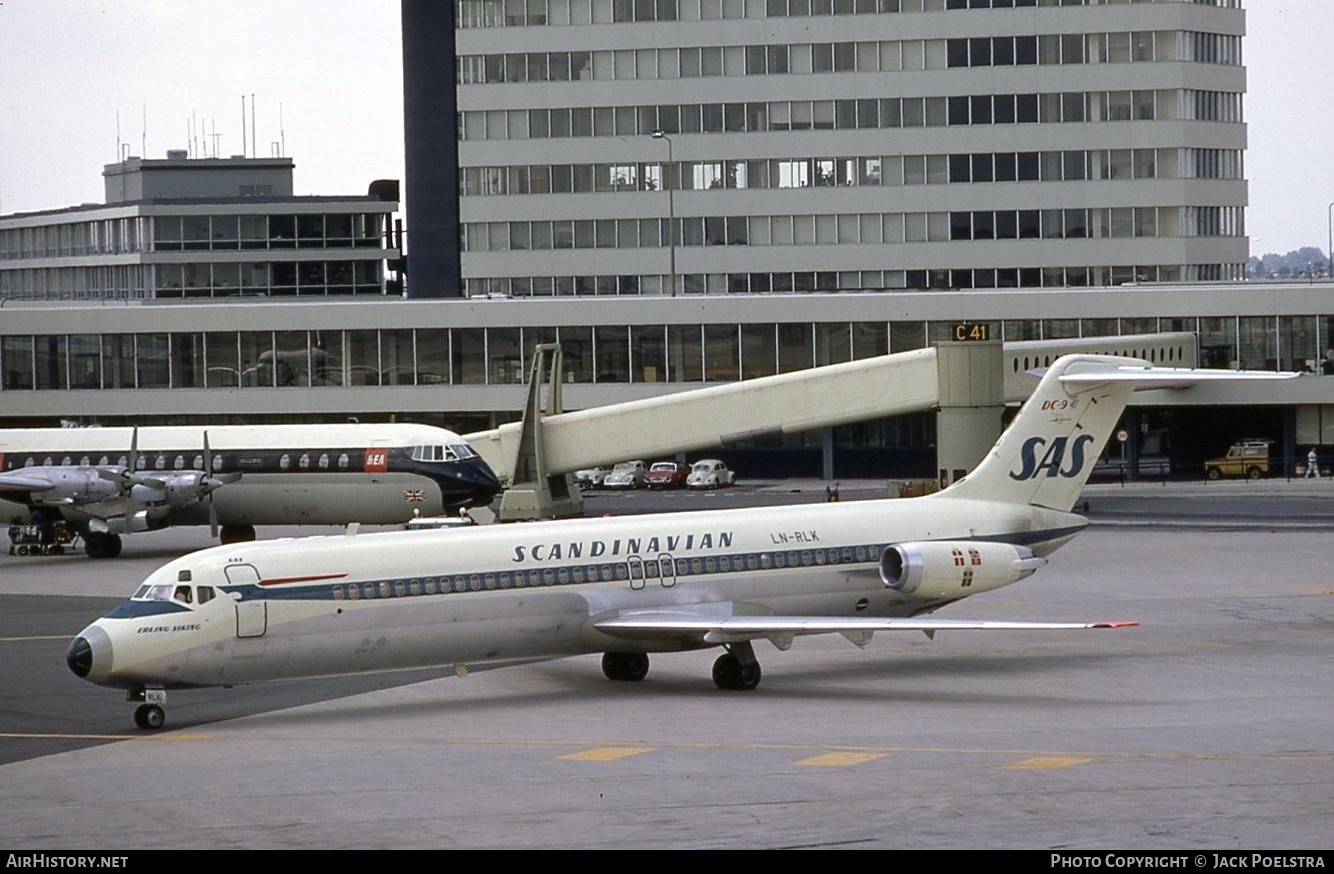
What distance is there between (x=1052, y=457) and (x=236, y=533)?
34.8m

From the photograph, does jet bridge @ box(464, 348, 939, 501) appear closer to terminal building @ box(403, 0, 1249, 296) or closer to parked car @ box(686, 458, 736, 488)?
parked car @ box(686, 458, 736, 488)

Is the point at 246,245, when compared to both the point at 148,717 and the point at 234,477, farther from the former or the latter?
the point at 148,717

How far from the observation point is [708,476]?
92.9 metres

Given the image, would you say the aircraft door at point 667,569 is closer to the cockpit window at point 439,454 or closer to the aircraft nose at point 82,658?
the aircraft nose at point 82,658

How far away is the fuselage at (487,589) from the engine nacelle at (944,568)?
1.01 ft

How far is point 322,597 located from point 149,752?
3746mm

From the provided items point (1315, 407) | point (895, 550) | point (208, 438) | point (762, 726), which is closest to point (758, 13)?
point (1315, 407)

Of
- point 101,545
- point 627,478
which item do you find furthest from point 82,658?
point 627,478

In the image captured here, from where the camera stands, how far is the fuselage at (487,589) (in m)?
29.1

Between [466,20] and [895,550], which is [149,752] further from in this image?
[466,20]

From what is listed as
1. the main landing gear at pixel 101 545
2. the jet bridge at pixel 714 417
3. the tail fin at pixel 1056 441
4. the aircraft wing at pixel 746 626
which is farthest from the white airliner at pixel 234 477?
the aircraft wing at pixel 746 626

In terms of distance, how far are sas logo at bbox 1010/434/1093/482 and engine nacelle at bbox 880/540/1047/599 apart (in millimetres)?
2472

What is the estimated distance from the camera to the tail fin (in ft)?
122

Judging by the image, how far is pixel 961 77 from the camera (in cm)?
10131
